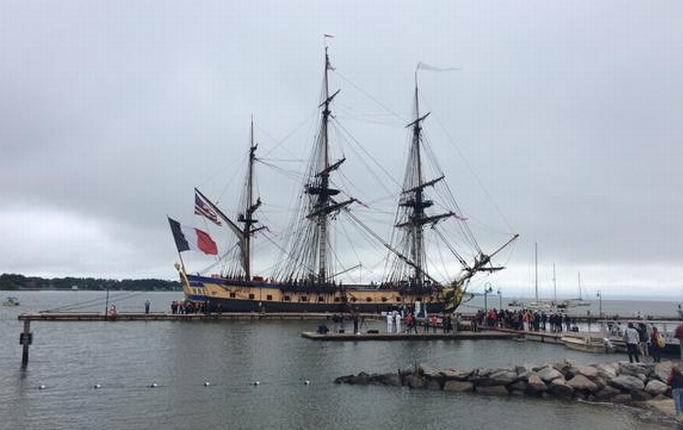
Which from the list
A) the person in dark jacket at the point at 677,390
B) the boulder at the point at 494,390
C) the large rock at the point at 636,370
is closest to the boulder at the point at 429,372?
the boulder at the point at 494,390

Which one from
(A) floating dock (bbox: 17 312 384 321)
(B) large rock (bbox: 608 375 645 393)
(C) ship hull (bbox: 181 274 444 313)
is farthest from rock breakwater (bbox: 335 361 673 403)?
(C) ship hull (bbox: 181 274 444 313)

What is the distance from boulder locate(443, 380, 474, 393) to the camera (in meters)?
24.6

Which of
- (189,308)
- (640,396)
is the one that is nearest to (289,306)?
(189,308)

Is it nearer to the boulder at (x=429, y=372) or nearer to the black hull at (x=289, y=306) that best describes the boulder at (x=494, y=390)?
the boulder at (x=429, y=372)

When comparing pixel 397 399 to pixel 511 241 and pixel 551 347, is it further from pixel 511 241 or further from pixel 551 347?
pixel 511 241

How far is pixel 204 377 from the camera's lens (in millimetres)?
27469

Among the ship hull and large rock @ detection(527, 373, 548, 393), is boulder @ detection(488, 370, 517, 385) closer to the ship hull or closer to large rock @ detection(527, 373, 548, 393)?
large rock @ detection(527, 373, 548, 393)

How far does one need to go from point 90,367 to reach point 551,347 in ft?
98.3

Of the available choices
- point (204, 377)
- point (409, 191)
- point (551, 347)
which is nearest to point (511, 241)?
point (409, 191)

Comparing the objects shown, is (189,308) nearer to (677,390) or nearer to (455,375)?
(455,375)

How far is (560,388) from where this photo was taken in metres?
23.4

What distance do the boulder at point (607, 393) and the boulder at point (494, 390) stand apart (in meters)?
3.50

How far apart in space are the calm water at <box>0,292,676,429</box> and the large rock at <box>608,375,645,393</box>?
1.99 meters

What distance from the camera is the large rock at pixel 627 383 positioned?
75.0ft
